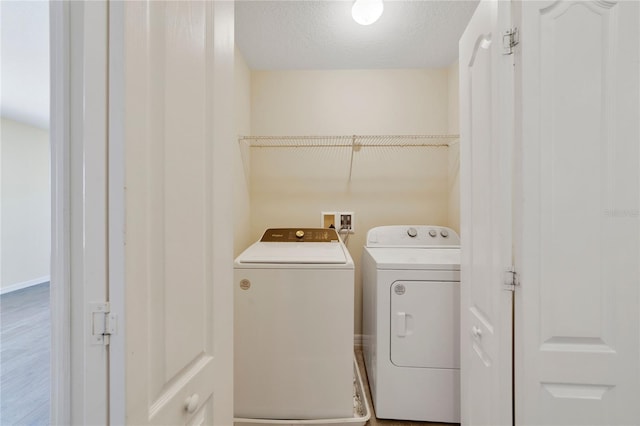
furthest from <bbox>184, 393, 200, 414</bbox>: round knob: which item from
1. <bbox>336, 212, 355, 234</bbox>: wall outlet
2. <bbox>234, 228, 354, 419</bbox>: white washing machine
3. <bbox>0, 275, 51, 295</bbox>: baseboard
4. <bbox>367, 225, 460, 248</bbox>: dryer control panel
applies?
<bbox>0, 275, 51, 295</bbox>: baseboard

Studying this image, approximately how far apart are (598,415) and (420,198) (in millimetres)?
1677

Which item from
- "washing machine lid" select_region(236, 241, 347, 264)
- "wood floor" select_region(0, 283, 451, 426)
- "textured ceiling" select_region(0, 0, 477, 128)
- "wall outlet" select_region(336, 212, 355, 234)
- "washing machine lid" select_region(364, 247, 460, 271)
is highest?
"textured ceiling" select_region(0, 0, 477, 128)

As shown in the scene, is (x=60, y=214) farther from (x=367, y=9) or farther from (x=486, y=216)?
(x=367, y=9)

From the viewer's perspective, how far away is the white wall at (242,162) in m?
1.93

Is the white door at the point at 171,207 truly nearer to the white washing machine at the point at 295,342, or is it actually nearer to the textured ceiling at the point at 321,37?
the white washing machine at the point at 295,342

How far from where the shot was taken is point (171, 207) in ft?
1.83

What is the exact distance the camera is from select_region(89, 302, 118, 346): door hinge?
454 mm

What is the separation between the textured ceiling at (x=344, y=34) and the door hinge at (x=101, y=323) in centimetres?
187

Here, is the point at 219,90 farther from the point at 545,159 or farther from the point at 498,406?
the point at 498,406

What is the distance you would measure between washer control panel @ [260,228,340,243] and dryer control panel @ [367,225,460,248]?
34cm

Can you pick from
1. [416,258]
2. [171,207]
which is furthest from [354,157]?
[171,207]

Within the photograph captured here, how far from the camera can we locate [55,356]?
45 cm

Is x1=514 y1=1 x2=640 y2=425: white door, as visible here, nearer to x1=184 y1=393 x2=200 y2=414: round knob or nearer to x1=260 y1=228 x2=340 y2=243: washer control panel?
x1=184 y1=393 x2=200 y2=414: round knob

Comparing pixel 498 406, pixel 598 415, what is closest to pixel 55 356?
pixel 498 406
